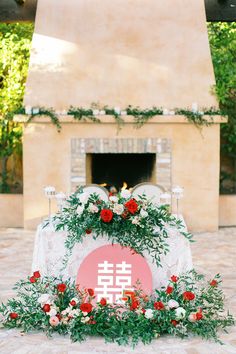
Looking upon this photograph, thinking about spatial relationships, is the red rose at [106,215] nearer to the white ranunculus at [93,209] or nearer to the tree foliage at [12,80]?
the white ranunculus at [93,209]

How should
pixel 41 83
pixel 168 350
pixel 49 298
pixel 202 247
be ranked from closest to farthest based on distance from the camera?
1. pixel 168 350
2. pixel 49 298
3. pixel 202 247
4. pixel 41 83

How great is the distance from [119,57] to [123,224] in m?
5.10

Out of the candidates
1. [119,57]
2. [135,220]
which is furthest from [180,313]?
[119,57]

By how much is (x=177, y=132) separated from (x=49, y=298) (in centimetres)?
513

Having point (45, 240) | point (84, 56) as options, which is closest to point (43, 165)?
point (84, 56)

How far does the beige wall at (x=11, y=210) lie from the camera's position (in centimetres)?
965

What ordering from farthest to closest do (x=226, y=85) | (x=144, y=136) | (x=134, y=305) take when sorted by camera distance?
(x=226, y=85) → (x=144, y=136) → (x=134, y=305)

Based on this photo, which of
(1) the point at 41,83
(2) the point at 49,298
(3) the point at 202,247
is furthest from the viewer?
(1) the point at 41,83

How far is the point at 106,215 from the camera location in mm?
4484

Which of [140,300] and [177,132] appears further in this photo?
[177,132]

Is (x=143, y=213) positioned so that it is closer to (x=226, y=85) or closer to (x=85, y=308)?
(x=85, y=308)

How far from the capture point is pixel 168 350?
4207 millimetres

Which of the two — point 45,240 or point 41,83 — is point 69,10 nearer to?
point 41,83

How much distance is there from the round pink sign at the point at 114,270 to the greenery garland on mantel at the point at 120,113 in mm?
4580
